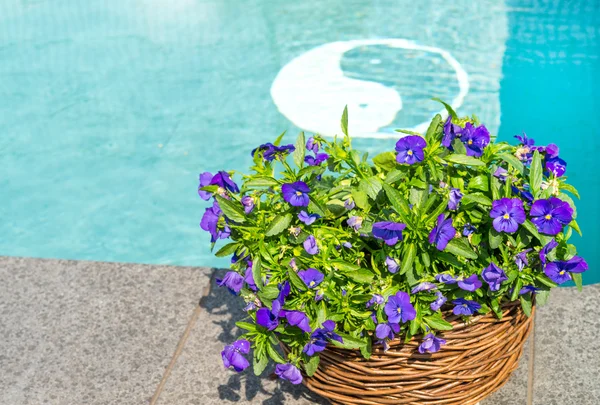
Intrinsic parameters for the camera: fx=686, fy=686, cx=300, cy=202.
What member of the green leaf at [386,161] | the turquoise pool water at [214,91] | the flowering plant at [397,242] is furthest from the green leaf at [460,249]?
the turquoise pool water at [214,91]

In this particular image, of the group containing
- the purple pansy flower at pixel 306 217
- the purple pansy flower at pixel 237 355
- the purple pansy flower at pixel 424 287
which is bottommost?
the purple pansy flower at pixel 237 355

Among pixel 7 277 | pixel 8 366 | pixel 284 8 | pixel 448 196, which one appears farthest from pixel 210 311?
pixel 284 8

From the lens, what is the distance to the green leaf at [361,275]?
193 cm

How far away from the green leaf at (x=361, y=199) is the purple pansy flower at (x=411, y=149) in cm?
16

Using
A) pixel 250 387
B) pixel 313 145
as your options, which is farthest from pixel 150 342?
pixel 313 145

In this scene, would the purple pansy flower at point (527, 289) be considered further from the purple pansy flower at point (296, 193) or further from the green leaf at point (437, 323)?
the purple pansy flower at point (296, 193)

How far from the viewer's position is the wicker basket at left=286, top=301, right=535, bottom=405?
6.59 feet

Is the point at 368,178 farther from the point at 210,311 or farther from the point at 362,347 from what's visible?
the point at 210,311

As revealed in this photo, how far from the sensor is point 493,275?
1.87 meters

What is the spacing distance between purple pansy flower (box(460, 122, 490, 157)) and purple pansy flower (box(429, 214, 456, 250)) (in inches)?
9.4

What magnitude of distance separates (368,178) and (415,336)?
478mm

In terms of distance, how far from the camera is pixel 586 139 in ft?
16.3

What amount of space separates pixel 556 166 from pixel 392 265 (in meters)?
0.57

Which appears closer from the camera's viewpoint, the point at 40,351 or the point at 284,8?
the point at 40,351
